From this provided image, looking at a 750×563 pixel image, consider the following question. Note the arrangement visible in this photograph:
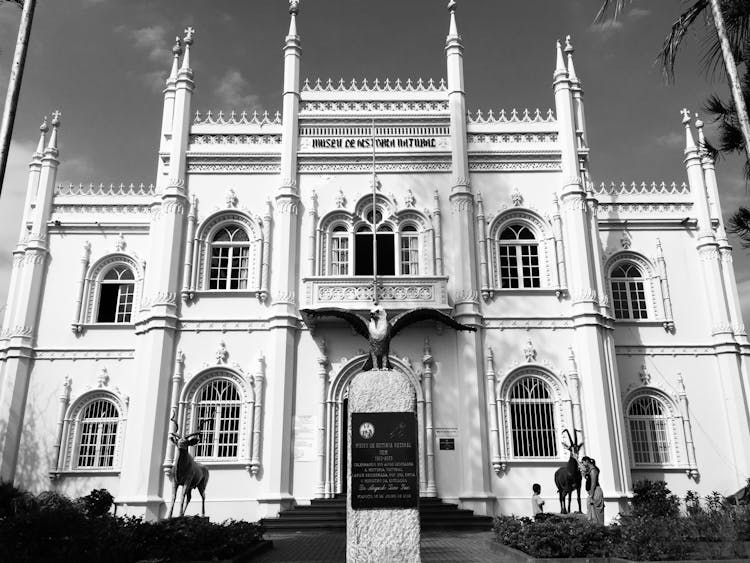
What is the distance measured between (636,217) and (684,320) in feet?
14.0

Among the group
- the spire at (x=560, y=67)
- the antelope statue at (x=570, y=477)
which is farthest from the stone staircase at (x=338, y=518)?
the spire at (x=560, y=67)

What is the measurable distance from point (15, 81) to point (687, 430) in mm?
22496

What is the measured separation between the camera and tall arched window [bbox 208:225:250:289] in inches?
947

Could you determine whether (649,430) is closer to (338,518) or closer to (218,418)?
(338,518)

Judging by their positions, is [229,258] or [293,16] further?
[293,16]

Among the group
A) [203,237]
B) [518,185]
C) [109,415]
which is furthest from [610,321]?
[109,415]

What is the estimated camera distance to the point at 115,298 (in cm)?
2542

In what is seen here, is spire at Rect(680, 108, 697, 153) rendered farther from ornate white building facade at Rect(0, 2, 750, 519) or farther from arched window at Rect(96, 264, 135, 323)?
arched window at Rect(96, 264, 135, 323)

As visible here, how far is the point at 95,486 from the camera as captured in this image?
22953 mm

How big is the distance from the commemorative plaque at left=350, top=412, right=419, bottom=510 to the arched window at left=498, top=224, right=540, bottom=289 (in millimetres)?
13396

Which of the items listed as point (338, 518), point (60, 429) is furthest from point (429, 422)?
point (60, 429)

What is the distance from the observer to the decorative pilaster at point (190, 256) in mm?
23375

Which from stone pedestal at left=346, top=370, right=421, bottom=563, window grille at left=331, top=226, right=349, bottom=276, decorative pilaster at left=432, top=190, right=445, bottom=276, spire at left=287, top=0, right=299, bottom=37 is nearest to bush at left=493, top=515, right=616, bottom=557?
stone pedestal at left=346, top=370, right=421, bottom=563

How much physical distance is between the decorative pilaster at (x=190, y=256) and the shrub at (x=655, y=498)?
51.8 ft
